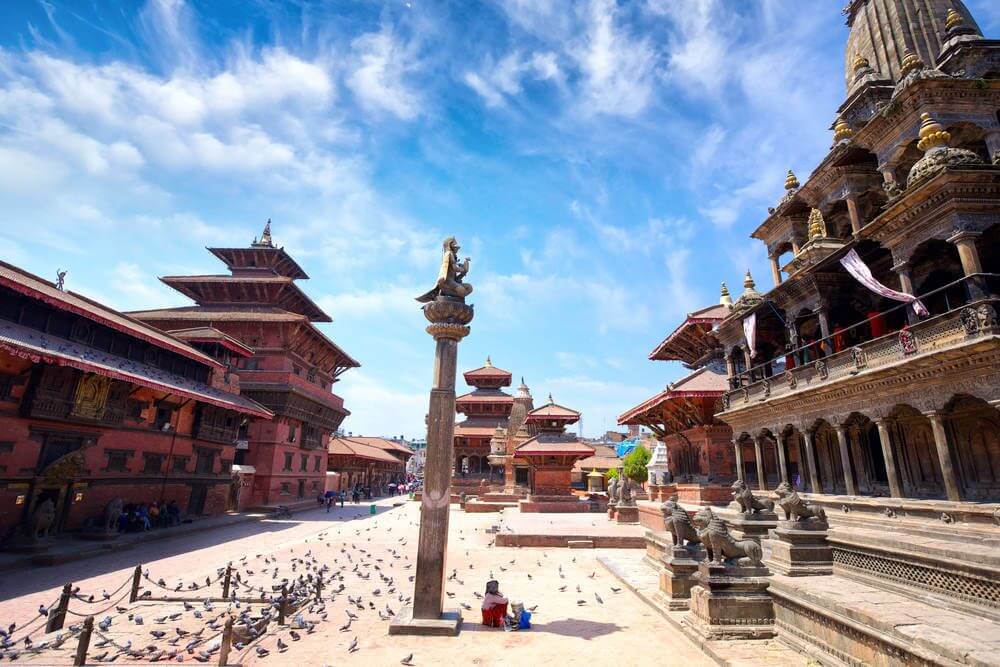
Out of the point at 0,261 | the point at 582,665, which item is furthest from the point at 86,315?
the point at 582,665

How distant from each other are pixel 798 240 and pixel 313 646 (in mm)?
24785

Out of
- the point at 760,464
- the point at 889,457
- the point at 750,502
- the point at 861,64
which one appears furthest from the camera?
the point at 861,64

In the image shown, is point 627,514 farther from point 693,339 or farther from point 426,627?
point 426,627

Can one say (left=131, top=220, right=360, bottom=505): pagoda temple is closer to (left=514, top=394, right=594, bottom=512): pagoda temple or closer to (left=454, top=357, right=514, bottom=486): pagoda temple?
(left=454, top=357, right=514, bottom=486): pagoda temple

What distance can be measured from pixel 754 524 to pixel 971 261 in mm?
8223

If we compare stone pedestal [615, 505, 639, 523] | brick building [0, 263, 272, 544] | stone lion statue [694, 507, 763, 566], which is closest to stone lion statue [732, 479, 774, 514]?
stone lion statue [694, 507, 763, 566]

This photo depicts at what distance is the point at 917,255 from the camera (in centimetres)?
1485

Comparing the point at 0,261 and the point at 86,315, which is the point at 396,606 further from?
the point at 0,261

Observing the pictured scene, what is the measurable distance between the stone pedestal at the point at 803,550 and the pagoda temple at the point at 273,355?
2913cm

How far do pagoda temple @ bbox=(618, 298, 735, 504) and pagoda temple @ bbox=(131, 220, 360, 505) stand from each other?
22.1 meters

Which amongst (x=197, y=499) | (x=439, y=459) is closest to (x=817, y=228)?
(x=439, y=459)

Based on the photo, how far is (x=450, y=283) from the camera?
10.3 metres

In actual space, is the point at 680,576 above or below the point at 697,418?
below

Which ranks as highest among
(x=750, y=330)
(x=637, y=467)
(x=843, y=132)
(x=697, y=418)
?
(x=843, y=132)
